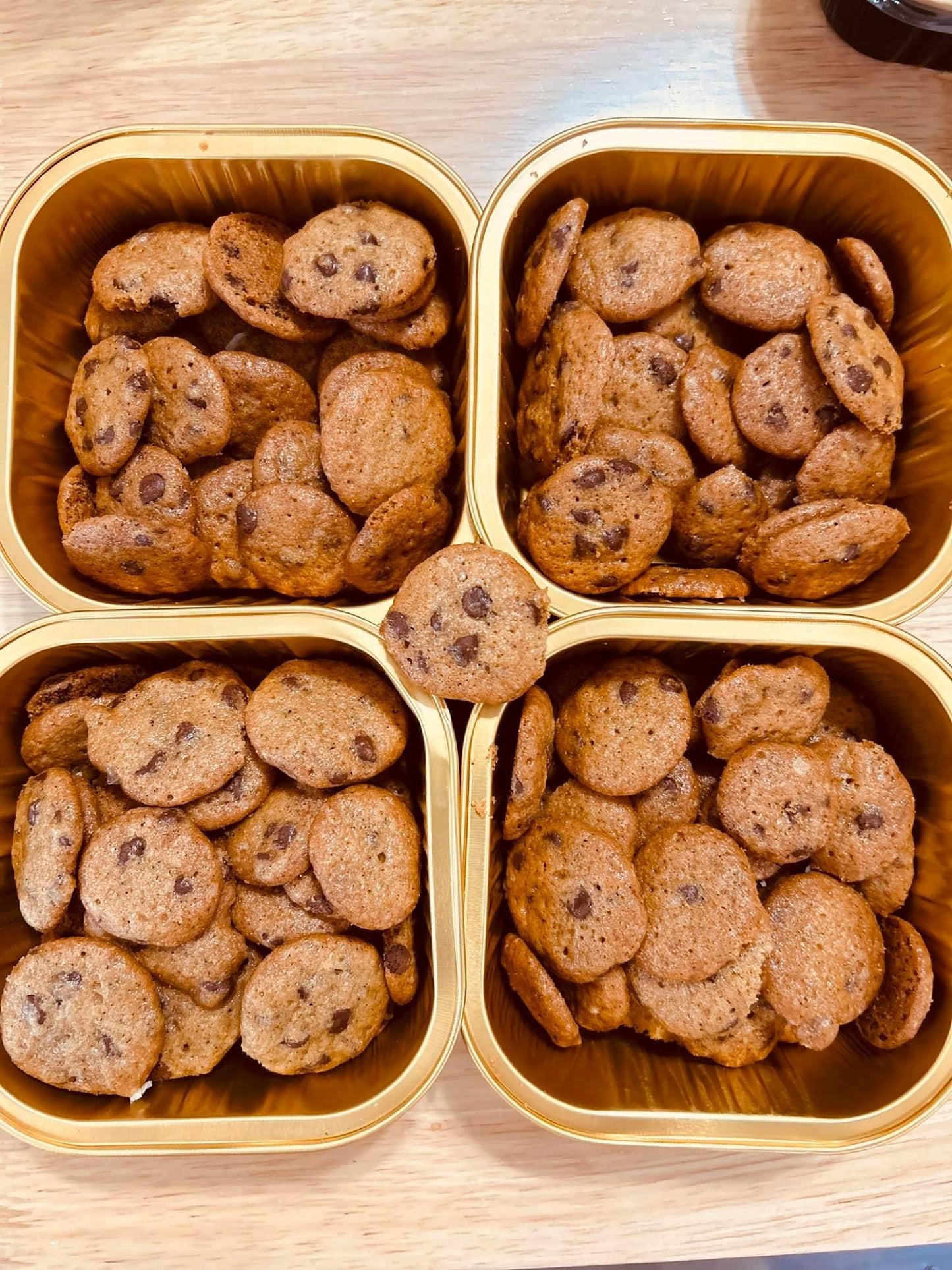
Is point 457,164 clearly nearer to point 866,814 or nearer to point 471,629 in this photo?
point 471,629

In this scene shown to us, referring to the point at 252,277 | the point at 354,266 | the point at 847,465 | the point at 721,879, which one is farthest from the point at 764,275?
the point at 721,879

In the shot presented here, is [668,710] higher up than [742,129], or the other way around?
[742,129]

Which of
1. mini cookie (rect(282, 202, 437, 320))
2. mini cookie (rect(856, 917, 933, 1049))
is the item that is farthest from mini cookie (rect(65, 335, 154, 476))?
mini cookie (rect(856, 917, 933, 1049))

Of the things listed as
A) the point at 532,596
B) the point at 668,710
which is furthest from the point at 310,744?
the point at 668,710

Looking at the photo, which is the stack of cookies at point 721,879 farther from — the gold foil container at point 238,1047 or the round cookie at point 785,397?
the round cookie at point 785,397

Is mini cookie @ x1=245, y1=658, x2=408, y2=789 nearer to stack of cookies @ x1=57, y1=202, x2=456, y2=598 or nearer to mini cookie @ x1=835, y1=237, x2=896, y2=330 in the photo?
stack of cookies @ x1=57, y1=202, x2=456, y2=598

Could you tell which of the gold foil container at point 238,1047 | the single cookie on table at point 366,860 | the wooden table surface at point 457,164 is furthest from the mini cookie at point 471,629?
the wooden table surface at point 457,164

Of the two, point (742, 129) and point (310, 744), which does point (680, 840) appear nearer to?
point (310, 744)
